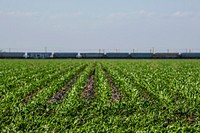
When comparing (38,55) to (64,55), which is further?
(38,55)

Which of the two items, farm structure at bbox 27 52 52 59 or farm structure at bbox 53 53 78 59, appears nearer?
farm structure at bbox 53 53 78 59

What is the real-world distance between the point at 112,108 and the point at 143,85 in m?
7.61

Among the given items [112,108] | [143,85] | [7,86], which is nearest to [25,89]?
[7,86]

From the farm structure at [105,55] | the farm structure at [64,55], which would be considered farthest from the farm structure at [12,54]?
the farm structure at [64,55]

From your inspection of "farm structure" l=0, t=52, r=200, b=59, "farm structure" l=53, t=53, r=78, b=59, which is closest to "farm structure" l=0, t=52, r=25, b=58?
"farm structure" l=0, t=52, r=200, b=59

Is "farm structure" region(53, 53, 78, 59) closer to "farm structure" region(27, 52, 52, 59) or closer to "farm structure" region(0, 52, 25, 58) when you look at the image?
"farm structure" region(27, 52, 52, 59)

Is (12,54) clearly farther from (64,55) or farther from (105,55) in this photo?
(105,55)

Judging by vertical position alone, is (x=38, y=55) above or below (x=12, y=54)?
below

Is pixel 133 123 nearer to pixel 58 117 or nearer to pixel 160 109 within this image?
pixel 58 117

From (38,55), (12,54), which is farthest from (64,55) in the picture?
(12,54)

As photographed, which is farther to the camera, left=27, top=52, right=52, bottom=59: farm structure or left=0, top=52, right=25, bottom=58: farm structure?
left=27, top=52, right=52, bottom=59: farm structure

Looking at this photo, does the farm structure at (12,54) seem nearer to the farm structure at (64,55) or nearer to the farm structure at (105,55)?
the farm structure at (105,55)

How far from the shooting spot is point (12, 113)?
36.8 ft

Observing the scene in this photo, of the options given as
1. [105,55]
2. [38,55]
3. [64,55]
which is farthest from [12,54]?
[105,55]
